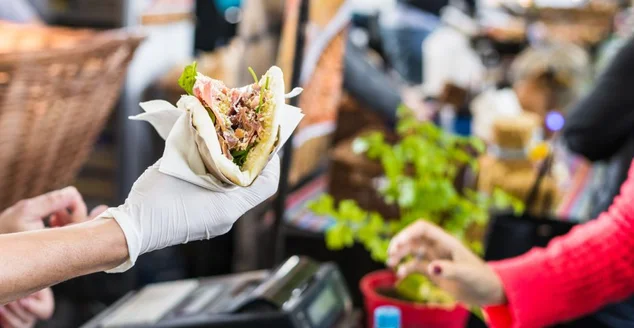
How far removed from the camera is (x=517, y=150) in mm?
2799

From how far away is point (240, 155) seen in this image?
826 mm

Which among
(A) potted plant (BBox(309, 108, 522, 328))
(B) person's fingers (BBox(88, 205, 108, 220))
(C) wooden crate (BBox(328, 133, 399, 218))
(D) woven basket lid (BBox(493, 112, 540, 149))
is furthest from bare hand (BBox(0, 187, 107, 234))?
(D) woven basket lid (BBox(493, 112, 540, 149))

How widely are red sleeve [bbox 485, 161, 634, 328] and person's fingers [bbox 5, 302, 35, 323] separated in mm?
888

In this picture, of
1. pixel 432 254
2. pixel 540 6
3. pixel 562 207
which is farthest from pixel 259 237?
pixel 540 6

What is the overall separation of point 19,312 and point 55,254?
609 millimetres

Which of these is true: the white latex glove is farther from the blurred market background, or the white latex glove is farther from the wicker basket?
the wicker basket

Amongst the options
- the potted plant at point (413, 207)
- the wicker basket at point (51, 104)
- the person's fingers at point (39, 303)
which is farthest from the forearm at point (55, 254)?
the potted plant at point (413, 207)

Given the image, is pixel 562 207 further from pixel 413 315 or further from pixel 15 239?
pixel 15 239

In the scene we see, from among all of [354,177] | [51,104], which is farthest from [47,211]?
[354,177]

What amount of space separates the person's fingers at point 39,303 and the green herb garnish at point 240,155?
0.59m

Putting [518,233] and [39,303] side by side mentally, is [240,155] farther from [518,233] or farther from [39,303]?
[518,233]

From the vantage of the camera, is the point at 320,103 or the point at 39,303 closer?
the point at 39,303

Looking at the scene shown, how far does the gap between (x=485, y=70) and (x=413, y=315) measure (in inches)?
111

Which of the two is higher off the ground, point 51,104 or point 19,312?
point 51,104
